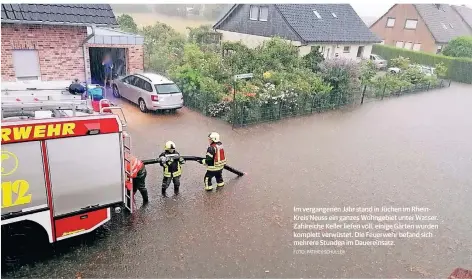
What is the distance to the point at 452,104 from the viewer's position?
19922 millimetres

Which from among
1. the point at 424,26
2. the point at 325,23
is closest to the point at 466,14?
the point at 424,26

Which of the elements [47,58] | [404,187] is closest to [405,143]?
[404,187]

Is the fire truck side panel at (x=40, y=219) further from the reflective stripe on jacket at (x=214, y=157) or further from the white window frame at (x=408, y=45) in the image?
the white window frame at (x=408, y=45)

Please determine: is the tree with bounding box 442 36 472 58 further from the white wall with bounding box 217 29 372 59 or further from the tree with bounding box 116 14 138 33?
the tree with bounding box 116 14 138 33

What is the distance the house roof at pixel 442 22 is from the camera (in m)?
32.9

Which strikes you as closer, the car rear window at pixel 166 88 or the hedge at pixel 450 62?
the car rear window at pixel 166 88

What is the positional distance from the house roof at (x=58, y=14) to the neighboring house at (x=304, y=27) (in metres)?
12.2

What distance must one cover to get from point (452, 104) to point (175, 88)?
49.4 ft

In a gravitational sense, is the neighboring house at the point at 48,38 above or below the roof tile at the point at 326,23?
below

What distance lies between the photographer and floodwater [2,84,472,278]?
615 centimetres

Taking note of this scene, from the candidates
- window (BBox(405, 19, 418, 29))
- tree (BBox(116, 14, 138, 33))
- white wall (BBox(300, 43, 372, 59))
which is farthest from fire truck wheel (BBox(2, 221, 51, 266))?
window (BBox(405, 19, 418, 29))

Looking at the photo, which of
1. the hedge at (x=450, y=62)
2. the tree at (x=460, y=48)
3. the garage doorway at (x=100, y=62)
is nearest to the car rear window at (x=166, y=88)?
the garage doorway at (x=100, y=62)

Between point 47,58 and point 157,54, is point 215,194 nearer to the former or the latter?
point 47,58

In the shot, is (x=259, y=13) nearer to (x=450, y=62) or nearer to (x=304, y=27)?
(x=304, y=27)
